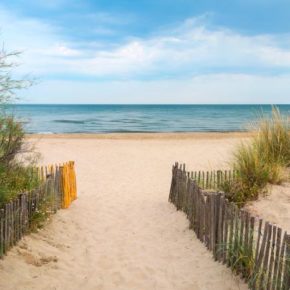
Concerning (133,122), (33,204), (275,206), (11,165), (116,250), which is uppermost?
(11,165)

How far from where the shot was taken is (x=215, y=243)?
252 inches

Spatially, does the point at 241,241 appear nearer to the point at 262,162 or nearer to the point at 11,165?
the point at 262,162

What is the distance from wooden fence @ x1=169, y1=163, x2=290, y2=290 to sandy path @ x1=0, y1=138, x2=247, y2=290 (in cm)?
22

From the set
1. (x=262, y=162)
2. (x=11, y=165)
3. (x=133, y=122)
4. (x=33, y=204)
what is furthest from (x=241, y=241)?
(x=133, y=122)

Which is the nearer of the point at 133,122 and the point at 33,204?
the point at 33,204

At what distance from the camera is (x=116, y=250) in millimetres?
7066

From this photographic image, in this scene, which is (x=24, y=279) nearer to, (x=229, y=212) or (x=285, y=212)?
(x=229, y=212)

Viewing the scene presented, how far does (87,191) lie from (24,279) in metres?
6.11

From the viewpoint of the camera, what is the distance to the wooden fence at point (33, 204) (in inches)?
236

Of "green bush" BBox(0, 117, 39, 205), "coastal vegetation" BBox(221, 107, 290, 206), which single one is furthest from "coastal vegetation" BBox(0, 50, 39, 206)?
"coastal vegetation" BBox(221, 107, 290, 206)

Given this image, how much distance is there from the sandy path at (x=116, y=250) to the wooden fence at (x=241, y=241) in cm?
22

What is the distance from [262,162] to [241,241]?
3.80 meters

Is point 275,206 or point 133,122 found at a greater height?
point 133,122

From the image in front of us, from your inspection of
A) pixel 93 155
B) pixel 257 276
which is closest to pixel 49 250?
pixel 257 276
